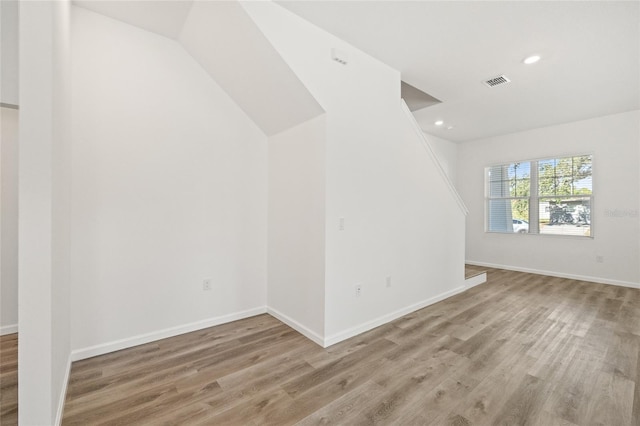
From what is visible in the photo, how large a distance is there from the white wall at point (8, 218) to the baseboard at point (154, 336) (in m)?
1.02

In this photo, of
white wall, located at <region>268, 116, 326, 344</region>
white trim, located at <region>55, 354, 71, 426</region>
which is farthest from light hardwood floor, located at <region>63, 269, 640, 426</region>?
white wall, located at <region>268, 116, 326, 344</region>

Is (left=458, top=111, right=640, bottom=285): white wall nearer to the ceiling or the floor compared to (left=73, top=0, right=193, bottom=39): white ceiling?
nearer to the floor

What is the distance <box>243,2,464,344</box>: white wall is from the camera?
237 cm

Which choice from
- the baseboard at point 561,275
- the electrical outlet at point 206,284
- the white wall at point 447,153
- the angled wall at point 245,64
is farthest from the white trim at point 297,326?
the baseboard at point 561,275

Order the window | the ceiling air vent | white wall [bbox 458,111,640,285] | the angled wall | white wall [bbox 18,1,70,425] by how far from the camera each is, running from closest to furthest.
A: white wall [bbox 18,1,70,425] → the angled wall → the ceiling air vent → white wall [bbox 458,111,640,285] → the window

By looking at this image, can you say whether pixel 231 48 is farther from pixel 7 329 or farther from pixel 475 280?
pixel 475 280

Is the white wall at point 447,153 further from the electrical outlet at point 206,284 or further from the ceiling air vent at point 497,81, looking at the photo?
the electrical outlet at point 206,284

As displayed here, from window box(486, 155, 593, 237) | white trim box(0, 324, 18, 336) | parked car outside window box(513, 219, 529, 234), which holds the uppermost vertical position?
window box(486, 155, 593, 237)

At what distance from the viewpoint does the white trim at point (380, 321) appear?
2424mm

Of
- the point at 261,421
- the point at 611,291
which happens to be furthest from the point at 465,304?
the point at 261,421

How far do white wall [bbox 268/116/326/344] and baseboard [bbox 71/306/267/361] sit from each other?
38cm

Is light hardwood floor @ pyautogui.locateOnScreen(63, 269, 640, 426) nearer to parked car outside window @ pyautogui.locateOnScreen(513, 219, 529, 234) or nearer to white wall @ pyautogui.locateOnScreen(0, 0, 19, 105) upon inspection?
white wall @ pyautogui.locateOnScreen(0, 0, 19, 105)

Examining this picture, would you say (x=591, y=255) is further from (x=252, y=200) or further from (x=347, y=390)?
(x=252, y=200)

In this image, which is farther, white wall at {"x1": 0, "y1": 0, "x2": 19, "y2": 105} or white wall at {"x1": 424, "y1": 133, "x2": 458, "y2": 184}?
white wall at {"x1": 424, "y1": 133, "x2": 458, "y2": 184}
